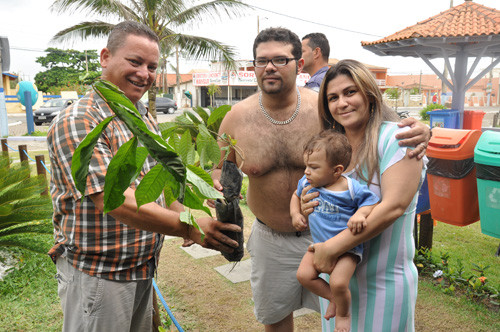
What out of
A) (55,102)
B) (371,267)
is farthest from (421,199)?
(55,102)

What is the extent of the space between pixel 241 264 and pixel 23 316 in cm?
232

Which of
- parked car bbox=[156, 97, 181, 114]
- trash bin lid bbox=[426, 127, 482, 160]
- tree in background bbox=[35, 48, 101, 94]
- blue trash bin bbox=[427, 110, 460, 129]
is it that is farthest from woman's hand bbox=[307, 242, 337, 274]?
tree in background bbox=[35, 48, 101, 94]

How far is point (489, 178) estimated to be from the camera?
3.38 m

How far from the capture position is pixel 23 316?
3551 mm

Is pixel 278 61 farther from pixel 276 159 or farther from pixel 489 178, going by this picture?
pixel 489 178

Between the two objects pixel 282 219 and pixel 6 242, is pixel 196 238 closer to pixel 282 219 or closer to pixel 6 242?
pixel 282 219

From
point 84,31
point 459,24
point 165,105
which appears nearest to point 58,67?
→ point 165,105

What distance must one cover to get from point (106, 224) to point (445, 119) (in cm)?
1010

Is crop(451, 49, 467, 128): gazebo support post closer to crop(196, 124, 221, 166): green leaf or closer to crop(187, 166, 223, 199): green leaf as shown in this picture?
crop(196, 124, 221, 166): green leaf

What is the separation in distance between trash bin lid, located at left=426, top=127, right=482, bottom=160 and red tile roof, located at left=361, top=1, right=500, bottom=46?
25.7 feet

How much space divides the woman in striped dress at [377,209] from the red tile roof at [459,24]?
1006 cm

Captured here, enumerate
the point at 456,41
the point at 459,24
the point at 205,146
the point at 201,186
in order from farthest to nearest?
1. the point at 459,24
2. the point at 456,41
3. the point at 205,146
4. the point at 201,186

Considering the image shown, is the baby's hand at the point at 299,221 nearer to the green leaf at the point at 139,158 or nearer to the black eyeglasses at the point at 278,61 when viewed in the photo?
the black eyeglasses at the point at 278,61

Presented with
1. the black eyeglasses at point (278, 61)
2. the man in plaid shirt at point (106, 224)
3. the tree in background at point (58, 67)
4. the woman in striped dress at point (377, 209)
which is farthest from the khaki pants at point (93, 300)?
the tree in background at point (58, 67)
